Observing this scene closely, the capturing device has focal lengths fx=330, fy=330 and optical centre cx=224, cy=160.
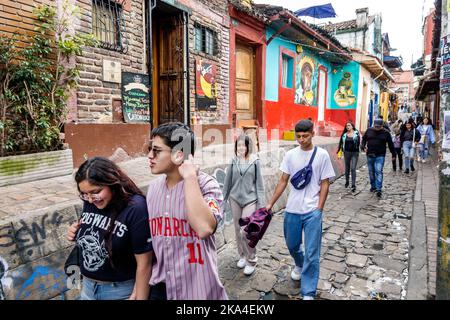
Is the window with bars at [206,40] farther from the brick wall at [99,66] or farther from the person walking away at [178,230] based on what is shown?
the person walking away at [178,230]

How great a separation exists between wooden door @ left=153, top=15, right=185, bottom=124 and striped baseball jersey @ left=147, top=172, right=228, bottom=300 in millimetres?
6437

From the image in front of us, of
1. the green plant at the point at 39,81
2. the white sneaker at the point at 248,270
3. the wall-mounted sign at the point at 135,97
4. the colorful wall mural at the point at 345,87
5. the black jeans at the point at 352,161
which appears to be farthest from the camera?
the colorful wall mural at the point at 345,87

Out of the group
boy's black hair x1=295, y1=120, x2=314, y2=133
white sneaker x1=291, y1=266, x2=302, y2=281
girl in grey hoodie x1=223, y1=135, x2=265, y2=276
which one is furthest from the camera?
girl in grey hoodie x1=223, y1=135, x2=265, y2=276

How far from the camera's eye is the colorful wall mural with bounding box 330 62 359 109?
18.7 m

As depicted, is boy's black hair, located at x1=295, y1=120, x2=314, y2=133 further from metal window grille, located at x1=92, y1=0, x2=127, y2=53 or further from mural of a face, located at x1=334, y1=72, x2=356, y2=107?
mural of a face, located at x1=334, y1=72, x2=356, y2=107

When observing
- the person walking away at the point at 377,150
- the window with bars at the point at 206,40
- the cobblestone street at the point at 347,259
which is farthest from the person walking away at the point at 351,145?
the window with bars at the point at 206,40

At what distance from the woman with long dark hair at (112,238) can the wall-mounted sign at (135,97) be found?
4.94 m

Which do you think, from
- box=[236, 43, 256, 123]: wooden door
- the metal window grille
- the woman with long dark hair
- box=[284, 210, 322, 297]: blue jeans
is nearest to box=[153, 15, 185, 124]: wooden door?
the metal window grille

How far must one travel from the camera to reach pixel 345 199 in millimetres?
8047

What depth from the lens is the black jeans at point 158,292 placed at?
209cm

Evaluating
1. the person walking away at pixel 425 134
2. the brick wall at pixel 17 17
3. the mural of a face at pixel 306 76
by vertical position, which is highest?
the mural of a face at pixel 306 76

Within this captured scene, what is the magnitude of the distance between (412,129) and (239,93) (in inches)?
240

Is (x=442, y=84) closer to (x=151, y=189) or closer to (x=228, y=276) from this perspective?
(x=151, y=189)

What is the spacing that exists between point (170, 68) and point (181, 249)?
7.12 m
